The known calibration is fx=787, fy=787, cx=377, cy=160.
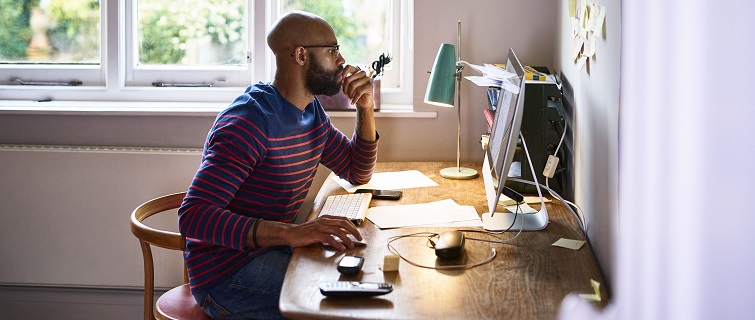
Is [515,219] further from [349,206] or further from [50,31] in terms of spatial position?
[50,31]

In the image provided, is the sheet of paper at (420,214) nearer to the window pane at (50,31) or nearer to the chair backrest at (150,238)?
the chair backrest at (150,238)

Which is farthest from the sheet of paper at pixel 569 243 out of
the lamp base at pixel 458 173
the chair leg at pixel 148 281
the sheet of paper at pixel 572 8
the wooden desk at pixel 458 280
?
the chair leg at pixel 148 281

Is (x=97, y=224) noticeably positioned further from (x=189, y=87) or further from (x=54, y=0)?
(x=54, y=0)

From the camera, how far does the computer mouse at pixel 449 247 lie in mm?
1605

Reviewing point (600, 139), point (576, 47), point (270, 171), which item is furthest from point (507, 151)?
point (270, 171)

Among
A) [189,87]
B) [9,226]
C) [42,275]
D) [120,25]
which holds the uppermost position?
[120,25]

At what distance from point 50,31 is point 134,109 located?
0.58 m

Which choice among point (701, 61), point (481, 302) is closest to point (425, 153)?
point (481, 302)

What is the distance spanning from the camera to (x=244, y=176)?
73.1 inches

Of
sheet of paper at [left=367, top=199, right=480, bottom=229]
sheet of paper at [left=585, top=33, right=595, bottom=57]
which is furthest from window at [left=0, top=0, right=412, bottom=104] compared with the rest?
sheet of paper at [left=585, top=33, right=595, bottom=57]

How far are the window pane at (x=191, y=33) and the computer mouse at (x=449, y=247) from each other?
1730 millimetres

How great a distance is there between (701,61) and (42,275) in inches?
108

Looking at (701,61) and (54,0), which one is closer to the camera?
(701,61)

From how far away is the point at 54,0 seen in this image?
10.5ft
